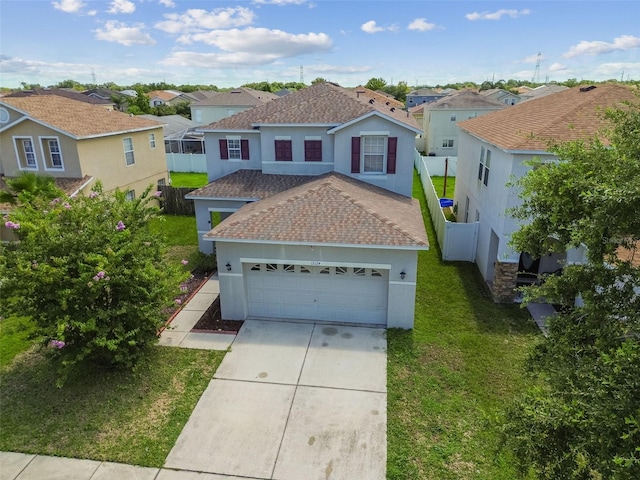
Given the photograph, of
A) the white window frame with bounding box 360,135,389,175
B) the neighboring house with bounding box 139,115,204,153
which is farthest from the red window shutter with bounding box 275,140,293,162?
the neighboring house with bounding box 139,115,204,153

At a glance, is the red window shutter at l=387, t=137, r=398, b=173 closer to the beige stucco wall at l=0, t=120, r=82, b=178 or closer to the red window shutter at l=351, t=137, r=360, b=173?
the red window shutter at l=351, t=137, r=360, b=173

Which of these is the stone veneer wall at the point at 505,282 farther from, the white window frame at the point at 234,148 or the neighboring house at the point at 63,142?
the neighboring house at the point at 63,142

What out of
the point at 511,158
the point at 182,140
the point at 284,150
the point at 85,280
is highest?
the point at 511,158

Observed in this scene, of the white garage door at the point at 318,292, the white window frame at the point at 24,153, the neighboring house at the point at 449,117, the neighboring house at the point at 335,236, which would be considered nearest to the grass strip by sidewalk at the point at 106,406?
the white garage door at the point at 318,292

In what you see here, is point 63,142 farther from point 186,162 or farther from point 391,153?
point 186,162

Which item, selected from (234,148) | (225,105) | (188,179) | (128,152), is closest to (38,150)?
(128,152)

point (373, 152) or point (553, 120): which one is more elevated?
point (553, 120)

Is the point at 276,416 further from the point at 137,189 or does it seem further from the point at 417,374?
the point at 137,189
